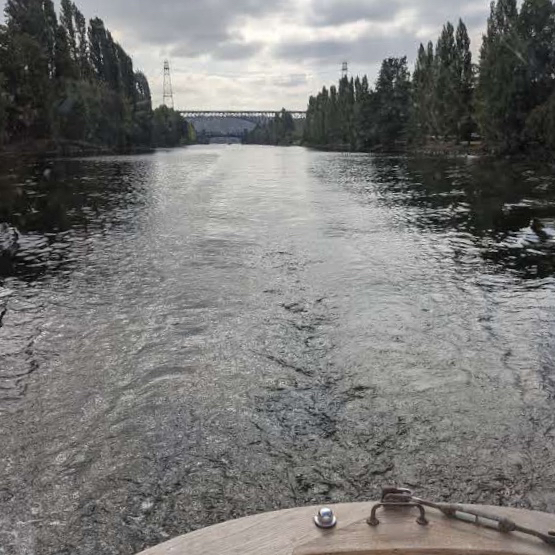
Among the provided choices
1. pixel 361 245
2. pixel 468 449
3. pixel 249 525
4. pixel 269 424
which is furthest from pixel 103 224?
pixel 249 525

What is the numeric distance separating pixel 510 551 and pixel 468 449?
3915mm

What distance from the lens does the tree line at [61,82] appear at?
281ft

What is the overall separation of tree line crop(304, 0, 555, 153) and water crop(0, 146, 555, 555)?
158 feet

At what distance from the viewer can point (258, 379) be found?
9.40 m

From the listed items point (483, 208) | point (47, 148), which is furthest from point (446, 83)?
point (483, 208)

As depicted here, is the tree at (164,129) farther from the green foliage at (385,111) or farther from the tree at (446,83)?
the tree at (446,83)

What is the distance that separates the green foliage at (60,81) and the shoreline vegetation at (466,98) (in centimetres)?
5933

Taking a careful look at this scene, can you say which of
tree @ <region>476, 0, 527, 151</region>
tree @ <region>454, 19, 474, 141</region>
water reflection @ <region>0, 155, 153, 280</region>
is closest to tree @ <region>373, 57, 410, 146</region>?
tree @ <region>454, 19, 474, 141</region>

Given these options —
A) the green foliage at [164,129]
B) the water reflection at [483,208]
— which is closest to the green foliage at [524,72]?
the water reflection at [483,208]

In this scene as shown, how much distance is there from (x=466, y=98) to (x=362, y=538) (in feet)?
328

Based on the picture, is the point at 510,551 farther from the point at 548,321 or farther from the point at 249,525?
the point at 548,321

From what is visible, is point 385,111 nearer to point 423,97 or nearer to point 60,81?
point 423,97

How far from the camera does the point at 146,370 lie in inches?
380

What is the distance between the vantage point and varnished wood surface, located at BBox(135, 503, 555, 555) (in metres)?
3.55
